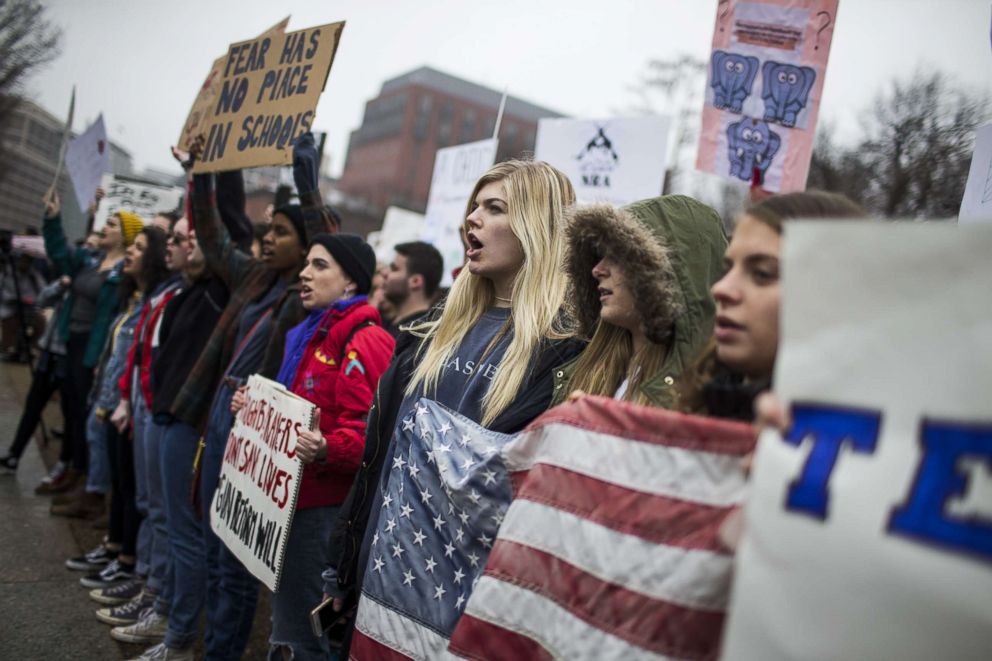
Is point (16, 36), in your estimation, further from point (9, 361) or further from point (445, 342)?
point (445, 342)

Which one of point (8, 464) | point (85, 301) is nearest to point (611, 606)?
point (85, 301)

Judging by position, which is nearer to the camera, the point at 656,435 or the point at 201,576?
the point at 656,435

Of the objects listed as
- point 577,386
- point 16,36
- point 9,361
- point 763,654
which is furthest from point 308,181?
point 16,36

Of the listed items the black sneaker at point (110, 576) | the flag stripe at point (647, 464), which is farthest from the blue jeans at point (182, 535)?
the flag stripe at point (647, 464)

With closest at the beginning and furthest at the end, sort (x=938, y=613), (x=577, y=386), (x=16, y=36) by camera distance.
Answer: (x=938, y=613)
(x=577, y=386)
(x=16, y=36)

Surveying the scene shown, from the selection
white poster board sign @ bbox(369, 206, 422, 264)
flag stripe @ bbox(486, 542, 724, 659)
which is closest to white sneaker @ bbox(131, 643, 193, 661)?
flag stripe @ bbox(486, 542, 724, 659)

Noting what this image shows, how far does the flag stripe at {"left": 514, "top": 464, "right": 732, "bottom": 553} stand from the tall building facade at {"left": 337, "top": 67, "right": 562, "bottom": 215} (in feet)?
262

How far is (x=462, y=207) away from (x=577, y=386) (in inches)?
211

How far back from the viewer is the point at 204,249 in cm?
446

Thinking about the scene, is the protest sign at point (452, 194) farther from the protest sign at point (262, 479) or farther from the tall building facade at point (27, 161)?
the tall building facade at point (27, 161)

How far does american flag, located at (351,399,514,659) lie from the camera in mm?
2041

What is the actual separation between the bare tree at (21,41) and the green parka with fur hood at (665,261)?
22641mm

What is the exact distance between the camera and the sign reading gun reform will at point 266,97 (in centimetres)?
411

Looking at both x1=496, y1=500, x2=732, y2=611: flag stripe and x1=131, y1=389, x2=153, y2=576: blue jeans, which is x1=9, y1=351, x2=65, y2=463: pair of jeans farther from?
x1=496, y1=500, x2=732, y2=611: flag stripe
